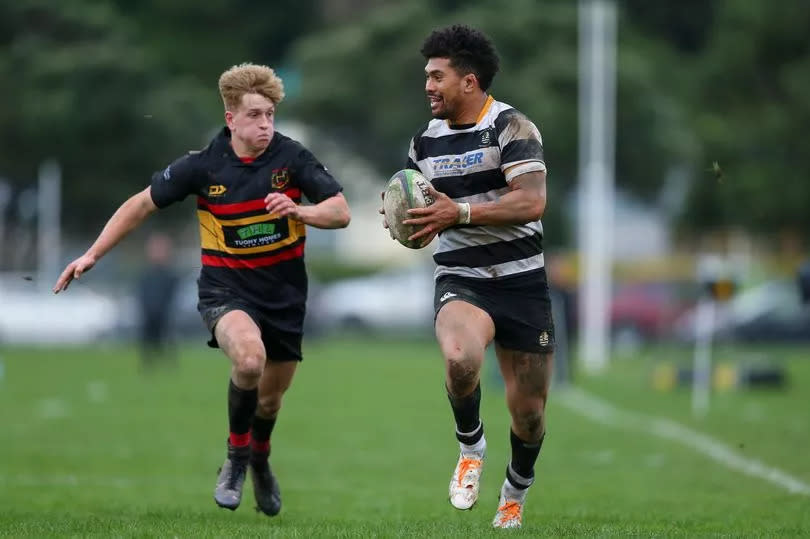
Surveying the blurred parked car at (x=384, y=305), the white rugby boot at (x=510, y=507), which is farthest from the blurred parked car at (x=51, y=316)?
the white rugby boot at (x=510, y=507)

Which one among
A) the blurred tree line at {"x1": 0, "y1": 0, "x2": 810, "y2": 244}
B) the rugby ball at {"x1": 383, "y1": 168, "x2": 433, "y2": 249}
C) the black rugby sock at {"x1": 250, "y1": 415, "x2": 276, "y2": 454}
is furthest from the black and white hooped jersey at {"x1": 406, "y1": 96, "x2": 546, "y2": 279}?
the blurred tree line at {"x1": 0, "y1": 0, "x2": 810, "y2": 244}

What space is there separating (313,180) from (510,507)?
2.19 m

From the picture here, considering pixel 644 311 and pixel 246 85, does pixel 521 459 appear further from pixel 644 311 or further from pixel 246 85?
pixel 644 311

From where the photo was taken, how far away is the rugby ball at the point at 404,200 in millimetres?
8203

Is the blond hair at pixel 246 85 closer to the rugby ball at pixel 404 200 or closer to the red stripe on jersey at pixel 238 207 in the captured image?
the red stripe on jersey at pixel 238 207

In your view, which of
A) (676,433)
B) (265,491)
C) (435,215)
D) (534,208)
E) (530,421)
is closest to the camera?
(435,215)

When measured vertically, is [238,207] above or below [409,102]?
below

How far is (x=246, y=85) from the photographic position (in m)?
9.02

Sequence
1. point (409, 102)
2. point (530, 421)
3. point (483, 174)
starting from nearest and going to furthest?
1. point (483, 174)
2. point (530, 421)
3. point (409, 102)

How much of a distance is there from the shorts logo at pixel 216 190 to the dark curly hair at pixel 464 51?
1.45 m

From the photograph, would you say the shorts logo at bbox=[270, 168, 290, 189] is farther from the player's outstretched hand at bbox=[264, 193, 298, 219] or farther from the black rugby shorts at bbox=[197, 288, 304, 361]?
the black rugby shorts at bbox=[197, 288, 304, 361]

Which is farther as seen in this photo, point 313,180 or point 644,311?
point 644,311

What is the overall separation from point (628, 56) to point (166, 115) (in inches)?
617

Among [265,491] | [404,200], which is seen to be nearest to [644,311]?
[265,491]
